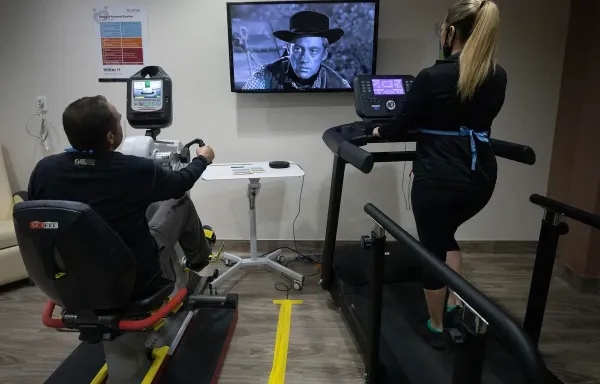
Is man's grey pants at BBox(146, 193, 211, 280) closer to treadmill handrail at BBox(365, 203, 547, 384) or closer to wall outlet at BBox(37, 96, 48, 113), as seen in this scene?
treadmill handrail at BBox(365, 203, 547, 384)

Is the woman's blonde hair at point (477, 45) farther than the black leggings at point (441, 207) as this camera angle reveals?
No

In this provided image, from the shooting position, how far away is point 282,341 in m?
2.24

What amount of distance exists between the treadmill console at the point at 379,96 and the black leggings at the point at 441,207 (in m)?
0.63

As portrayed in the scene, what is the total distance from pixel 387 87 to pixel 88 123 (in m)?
1.57

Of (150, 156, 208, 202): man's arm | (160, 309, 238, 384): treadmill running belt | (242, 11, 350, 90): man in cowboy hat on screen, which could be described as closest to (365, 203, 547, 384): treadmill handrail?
(150, 156, 208, 202): man's arm

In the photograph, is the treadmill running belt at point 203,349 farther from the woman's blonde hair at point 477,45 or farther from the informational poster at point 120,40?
the informational poster at point 120,40

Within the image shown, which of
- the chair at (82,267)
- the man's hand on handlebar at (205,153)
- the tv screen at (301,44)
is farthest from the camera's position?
the tv screen at (301,44)

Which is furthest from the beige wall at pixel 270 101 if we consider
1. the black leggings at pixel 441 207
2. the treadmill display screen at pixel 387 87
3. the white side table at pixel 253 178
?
the black leggings at pixel 441 207

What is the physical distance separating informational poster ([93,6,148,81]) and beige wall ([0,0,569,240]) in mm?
65

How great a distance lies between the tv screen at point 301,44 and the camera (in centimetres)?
286

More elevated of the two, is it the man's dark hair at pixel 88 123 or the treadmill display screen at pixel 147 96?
the treadmill display screen at pixel 147 96

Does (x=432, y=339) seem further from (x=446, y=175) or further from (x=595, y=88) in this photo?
(x=595, y=88)

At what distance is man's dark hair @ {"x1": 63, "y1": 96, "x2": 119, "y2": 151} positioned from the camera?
1.43 meters

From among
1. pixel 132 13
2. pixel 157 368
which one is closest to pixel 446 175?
pixel 157 368
